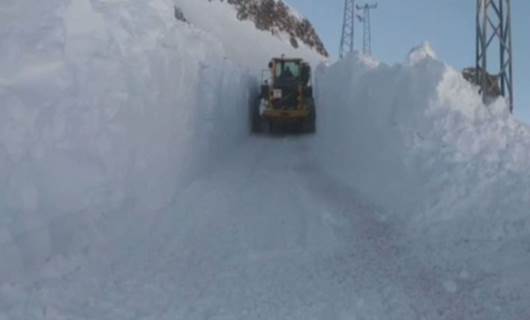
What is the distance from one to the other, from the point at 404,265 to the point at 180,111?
615cm

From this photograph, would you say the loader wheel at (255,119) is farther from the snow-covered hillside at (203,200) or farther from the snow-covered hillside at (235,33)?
the snow-covered hillside at (235,33)

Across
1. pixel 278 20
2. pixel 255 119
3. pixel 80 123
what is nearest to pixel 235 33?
pixel 278 20

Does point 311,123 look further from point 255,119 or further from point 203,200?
point 203,200

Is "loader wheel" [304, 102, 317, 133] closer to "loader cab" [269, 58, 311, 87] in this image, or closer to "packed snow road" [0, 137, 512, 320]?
"loader cab" [269, 58, 311, 87]

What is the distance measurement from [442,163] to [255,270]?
3855 mm

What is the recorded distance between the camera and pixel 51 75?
313 inches

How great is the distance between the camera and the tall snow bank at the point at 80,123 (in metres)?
7.16

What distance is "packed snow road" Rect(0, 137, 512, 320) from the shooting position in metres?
6.48

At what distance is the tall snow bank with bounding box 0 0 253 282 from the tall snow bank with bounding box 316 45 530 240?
375 centimetres

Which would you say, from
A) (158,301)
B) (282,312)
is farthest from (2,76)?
(282,312)

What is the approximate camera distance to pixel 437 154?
10.3 meters

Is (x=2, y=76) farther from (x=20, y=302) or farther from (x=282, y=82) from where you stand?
(x=282, y=82)

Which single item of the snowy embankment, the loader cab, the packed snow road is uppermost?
the loader cab

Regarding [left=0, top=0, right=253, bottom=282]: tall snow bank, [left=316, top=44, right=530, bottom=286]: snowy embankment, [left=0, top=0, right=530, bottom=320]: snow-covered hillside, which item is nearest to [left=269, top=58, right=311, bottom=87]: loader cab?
[left=316, top=44, right=530, bottom=286]: snowy embankment
